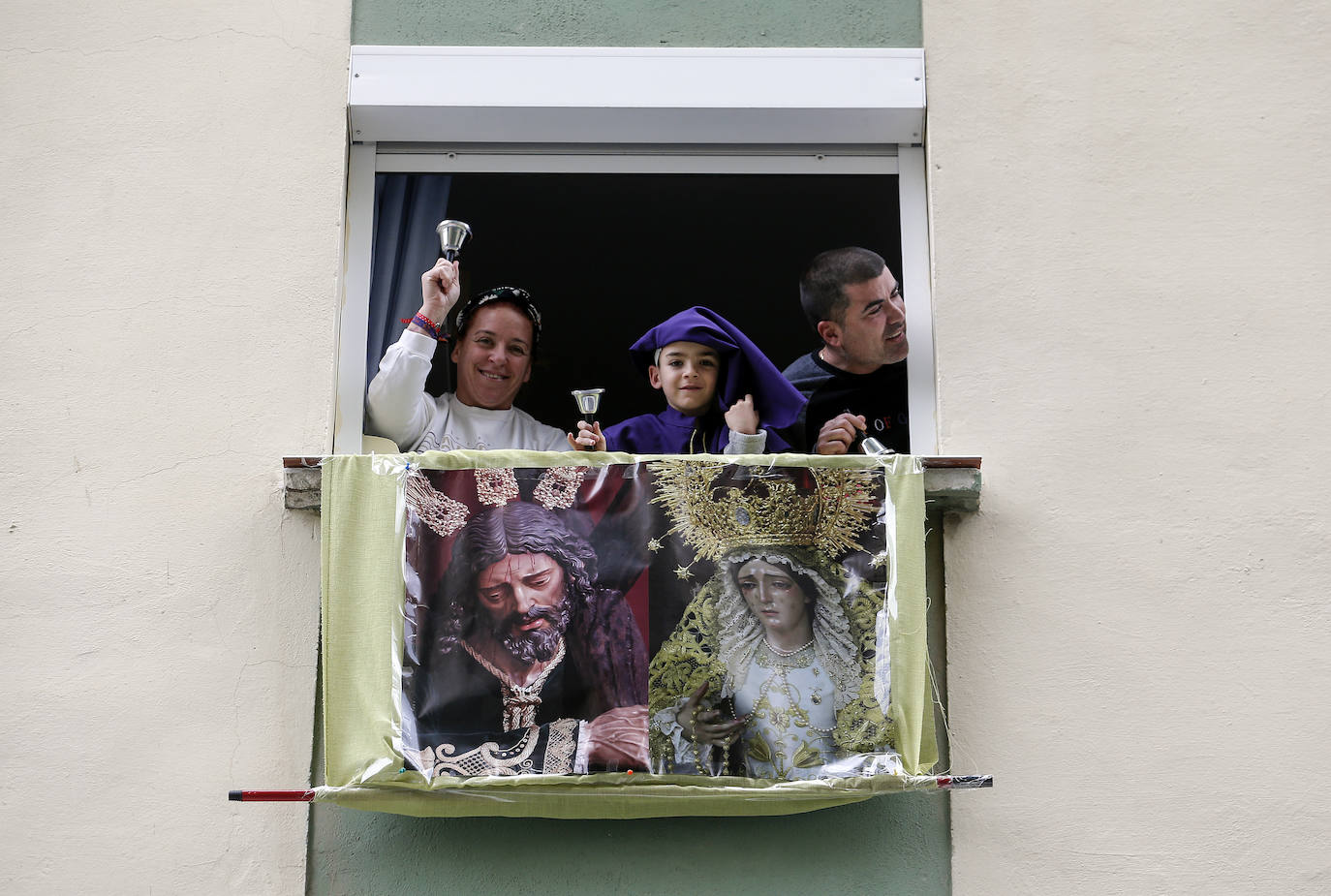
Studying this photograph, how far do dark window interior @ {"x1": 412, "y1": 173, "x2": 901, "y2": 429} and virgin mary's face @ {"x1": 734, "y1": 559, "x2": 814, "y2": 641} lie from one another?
31.4 inches

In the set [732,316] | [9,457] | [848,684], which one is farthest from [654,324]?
[9,457]

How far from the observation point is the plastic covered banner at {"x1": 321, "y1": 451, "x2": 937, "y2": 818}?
14.7 feet

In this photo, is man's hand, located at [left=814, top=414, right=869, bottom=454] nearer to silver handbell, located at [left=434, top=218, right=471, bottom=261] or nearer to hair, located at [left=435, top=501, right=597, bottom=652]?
hair, located at [left=435, top=501, right=597, bottom=652]

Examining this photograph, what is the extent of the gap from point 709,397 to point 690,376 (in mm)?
101

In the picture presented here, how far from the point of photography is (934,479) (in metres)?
4.76

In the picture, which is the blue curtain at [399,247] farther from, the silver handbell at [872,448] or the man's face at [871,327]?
the silver handbell at [872,448]

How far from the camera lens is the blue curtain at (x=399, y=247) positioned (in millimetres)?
5250

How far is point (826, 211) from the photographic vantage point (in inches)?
213

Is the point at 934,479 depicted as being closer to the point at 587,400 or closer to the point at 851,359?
the point at 851,359

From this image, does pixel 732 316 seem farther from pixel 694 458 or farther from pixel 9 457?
pixel 9 457

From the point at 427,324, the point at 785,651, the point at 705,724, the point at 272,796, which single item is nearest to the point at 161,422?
the point at 427,324

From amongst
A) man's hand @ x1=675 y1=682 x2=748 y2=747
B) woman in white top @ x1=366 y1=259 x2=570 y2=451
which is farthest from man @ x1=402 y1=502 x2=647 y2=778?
woman in white top @ x1=366 y1=259 x2=570 y2=451

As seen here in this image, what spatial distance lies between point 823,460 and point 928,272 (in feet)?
3.30

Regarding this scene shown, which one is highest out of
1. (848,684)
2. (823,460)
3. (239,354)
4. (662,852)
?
(239,354)
